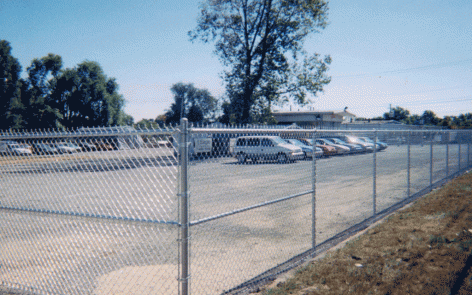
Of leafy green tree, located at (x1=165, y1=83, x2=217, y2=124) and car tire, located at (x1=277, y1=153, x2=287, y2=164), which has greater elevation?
leafy green tree, located at (x1=165, y1=83, x2=217, y2=124)

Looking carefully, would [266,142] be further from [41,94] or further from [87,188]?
[41,94]

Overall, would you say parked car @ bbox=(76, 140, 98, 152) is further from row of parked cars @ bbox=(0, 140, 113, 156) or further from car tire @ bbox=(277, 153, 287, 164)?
car tire @ bbox=(277, 153, 287, 164)

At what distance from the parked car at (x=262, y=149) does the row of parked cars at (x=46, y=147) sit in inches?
66.8

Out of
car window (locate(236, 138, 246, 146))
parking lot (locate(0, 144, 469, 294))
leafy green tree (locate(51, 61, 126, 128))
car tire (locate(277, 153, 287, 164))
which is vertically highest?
leafy green tree (locate(51, 61, 126, 128))

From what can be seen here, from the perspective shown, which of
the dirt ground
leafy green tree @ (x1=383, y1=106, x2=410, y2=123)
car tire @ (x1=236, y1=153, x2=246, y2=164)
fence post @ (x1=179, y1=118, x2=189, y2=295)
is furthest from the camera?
leafy green tree @ (x1=383, y1=106, x2=410, y2=123)

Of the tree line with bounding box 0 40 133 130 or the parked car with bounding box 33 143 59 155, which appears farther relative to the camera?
the tree line with bounding box 0 40 133 130

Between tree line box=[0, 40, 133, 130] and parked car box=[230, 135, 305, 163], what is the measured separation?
1713 inches

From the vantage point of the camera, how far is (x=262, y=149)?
200 inches

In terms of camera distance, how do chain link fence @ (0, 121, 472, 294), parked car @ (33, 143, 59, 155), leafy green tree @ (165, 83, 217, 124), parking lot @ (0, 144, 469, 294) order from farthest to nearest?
leafy green tree @ (165, 83, 217, 124) → parked car @ (33, 143, 59, 155) → parking lot @ (0, 144, 469, 294) → chain link fence @ (0, 121, 472, 294)

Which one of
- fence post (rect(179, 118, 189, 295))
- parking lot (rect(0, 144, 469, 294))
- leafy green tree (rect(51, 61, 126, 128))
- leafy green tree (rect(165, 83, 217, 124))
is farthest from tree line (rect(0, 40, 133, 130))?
fence post (rect(179, 118, 189, 295))

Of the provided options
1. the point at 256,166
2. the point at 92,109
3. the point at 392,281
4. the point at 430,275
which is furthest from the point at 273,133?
the point at 92,109

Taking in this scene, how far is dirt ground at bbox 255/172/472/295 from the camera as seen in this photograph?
4.00 meters

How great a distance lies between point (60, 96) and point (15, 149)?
44.9m

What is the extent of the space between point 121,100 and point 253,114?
24.2 m
